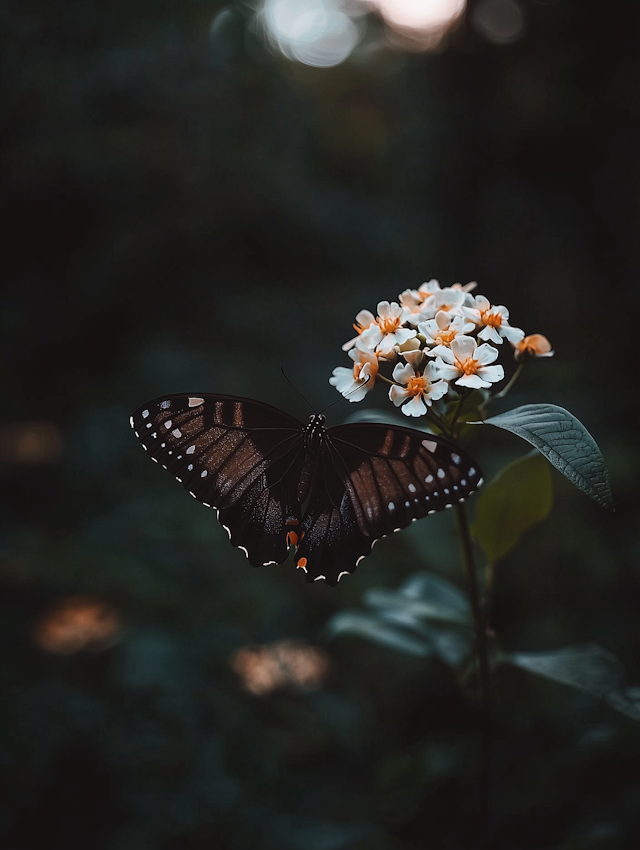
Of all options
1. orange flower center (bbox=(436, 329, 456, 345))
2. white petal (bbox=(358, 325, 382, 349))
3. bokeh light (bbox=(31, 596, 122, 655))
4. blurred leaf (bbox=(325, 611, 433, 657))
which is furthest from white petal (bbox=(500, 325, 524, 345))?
bokeh light (bbox=(31, 596, 122, 655))

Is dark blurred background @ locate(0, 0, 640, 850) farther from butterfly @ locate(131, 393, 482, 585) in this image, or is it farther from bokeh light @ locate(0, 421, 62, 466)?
butterfly @ locate(131, 393, 482, 585)

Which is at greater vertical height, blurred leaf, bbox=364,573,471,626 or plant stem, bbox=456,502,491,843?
blurred leaf, bbox=364,573,471,626

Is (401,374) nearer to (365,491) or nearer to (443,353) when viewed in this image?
(443,353)

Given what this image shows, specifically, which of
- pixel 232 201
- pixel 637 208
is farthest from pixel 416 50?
pixel 637 208

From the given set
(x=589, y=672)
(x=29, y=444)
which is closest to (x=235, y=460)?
(x=589, y=672)

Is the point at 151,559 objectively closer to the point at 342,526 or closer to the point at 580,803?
the point at 342,526

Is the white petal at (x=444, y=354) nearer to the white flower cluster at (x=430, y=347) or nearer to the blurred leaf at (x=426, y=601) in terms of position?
the white flower cluster at (x=430, y=347)
